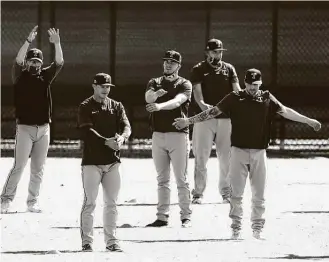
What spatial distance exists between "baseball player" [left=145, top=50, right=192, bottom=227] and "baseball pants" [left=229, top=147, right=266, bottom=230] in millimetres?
860

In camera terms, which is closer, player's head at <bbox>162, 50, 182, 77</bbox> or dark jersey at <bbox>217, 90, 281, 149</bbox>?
dark jersey at <bbox>217, 90, 281, 149</bbox>

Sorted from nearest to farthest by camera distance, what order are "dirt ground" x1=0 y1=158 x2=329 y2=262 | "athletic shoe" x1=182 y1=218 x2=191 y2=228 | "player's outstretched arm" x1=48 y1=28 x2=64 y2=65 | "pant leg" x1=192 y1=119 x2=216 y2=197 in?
"dirt ground" x1=0 y1=158 x2=329 y2=262 < "athletic shoe" x1=182 y1=218 x2=191 y2=228 < "player's outstretched arm" x1=48 y1=28 x2=64 y2=65 < "pant leg" x1=192 y1=119 x2=216 y2=197

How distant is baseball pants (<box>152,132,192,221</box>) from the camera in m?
12.1

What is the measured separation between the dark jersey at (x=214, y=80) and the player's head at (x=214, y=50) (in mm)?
87

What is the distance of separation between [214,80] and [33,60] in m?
2.24

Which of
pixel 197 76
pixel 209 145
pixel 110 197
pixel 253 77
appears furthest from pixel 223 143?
pixel 110 197

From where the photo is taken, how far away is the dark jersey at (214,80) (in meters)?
13.8

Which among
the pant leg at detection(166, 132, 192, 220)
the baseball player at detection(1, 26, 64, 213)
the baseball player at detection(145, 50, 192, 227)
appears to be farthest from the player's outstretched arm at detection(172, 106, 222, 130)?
the baseball player at detection(1, 26, 64, 213)

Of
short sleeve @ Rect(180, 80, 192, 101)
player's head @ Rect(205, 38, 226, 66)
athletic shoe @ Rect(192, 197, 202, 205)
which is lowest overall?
athletic shoe @ Rect(192, 197, 202, 205)

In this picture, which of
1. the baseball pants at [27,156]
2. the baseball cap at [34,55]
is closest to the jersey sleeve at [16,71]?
the baseball cap at [34,55]

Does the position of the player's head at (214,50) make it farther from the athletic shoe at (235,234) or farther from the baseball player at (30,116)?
the athletic shoe at (235,234)

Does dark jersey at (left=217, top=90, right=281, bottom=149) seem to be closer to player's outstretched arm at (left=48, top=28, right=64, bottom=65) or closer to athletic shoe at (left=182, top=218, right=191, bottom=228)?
athletic shoe at (left=182, top=218, right=191, bottom=228)

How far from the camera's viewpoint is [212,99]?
13.8 metres

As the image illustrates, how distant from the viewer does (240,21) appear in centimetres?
2050
